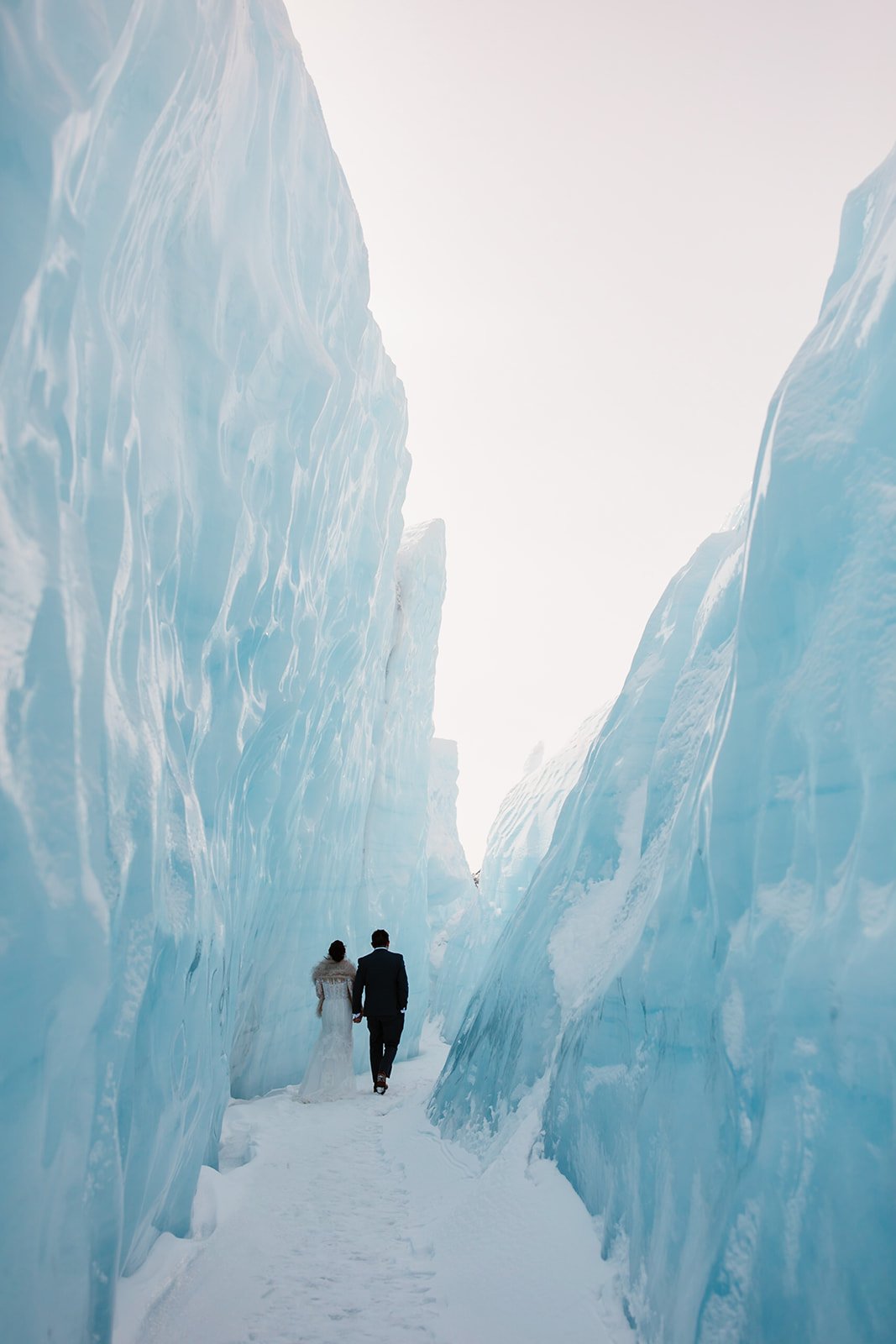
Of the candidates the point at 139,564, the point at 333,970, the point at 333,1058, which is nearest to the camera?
the point at 139,564

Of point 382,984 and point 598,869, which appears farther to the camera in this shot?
point 382,984

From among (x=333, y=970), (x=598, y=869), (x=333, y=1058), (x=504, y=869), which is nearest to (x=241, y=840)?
(x=333, y=970)

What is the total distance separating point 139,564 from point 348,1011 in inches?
183

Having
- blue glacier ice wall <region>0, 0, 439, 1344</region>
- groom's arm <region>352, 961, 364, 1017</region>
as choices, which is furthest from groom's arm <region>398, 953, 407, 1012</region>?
blue glacier ice wall <region>0, 0, 439, 1344</region>

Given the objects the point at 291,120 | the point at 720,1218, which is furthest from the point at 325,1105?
the point at 291,120

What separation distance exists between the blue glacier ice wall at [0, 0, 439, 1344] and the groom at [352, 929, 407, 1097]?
3.17ft

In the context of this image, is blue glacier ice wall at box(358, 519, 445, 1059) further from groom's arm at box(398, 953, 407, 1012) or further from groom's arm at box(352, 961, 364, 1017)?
groom's arm at box(398, 953, 407, 1012)

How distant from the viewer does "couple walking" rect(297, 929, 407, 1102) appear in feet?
20.8

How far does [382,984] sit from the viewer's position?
6.38 m

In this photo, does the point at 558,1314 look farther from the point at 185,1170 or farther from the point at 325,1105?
the point at 325,1105

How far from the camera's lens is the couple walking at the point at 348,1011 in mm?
6348

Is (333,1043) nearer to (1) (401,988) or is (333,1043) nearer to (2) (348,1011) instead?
(2) (348,1011)

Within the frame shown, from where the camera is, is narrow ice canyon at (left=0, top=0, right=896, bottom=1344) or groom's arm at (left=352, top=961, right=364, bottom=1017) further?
groom's arm at (left=352, top=961, right=364, bottom=1017)

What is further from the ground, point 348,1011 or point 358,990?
point 358,990
